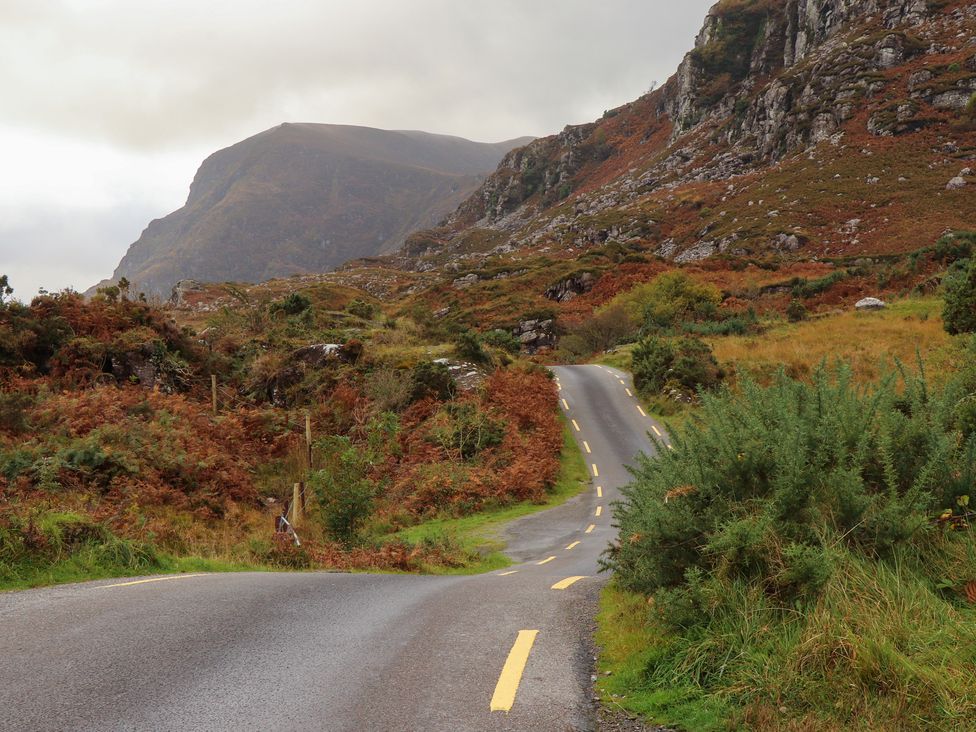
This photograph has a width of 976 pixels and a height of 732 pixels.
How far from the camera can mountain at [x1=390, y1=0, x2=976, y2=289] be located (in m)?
58.2

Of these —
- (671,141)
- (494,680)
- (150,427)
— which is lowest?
(494,680)

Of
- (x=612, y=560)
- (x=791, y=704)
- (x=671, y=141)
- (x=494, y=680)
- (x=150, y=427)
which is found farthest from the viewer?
(x=671, y=141)

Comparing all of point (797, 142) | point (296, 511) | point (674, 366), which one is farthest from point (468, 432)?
point (797, 142)

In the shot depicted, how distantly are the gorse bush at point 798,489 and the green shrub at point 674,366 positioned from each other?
2327 centimetres

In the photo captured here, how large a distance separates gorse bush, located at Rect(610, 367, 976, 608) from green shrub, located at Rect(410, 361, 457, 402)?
19298 mm

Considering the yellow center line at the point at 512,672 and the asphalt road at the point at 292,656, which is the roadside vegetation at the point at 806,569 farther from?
the asphalt road at the point at 292,656

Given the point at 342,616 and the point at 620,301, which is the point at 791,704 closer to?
the point at 342,616

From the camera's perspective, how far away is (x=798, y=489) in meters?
4.57

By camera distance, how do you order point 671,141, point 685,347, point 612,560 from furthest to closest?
point 671,141, point 685,347, point 612,560

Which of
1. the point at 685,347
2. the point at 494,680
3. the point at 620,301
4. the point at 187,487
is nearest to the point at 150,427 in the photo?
the point at 187,487

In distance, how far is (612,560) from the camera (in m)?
7.13

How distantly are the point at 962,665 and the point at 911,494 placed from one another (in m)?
1.61

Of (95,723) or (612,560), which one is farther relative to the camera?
(612,560)

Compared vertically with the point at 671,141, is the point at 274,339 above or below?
below
